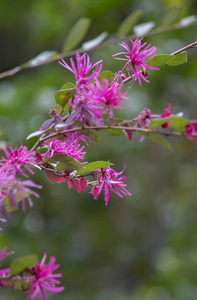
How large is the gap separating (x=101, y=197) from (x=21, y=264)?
1302mm

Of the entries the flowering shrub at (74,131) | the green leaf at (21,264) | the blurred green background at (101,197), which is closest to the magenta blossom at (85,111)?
the flowering shrub at (74,131)

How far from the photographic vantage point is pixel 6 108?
1.25 m

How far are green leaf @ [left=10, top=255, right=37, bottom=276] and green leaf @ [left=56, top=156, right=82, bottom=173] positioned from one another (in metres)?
0.09

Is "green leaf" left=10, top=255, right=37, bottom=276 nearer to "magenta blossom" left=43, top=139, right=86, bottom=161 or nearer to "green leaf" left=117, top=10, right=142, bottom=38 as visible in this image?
"magenta blossom" left=43, top=139, right=86, bottom=161

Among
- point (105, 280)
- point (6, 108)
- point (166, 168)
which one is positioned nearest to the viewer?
point (6, 108)

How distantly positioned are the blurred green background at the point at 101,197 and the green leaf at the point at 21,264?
83 centimetres

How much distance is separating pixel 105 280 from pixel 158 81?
0.96 m

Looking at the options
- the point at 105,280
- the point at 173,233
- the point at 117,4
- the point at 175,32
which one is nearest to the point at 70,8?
the point at 117,4

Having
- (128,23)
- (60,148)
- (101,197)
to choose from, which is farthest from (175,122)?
(101,197)

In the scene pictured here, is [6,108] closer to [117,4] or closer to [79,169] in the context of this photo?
[117,4]

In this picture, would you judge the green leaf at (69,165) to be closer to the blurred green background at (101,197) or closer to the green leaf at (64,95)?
the green leaf at (64,95)

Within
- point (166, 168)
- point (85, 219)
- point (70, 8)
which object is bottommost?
point (85, 219)

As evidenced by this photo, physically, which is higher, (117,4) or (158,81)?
(117,4)

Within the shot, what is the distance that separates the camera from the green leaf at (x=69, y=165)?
1.36ft
